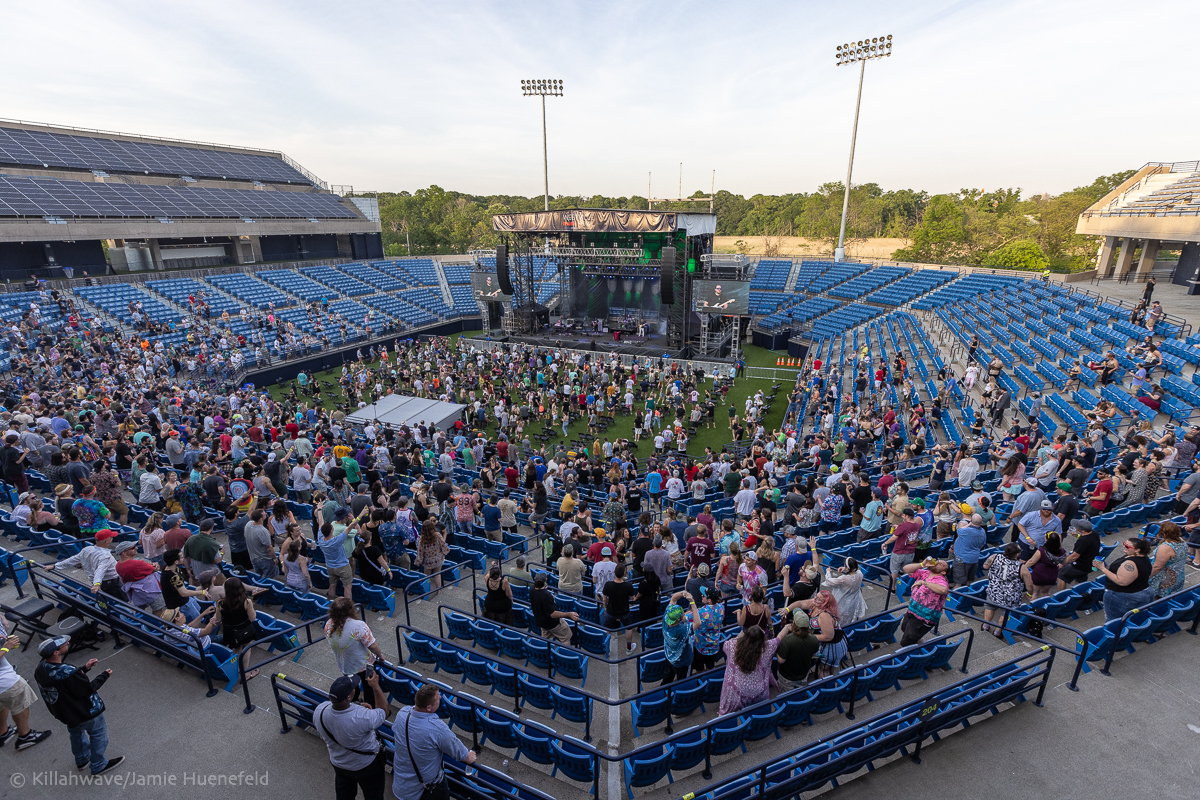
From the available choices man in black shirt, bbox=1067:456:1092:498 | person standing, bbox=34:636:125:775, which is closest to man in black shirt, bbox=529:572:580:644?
person standing, bbox=34:636:125:775

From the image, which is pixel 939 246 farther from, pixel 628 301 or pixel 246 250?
pixel 246 250

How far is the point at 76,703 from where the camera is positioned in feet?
14.7

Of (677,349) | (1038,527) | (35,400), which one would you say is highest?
(1038,527)

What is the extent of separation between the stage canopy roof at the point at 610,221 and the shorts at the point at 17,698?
1004 inches

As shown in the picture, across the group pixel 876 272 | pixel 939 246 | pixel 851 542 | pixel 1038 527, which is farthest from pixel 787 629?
pixel 939 246

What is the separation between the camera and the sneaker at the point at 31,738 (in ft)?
16.0

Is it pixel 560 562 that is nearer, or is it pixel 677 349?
pixel 560 562

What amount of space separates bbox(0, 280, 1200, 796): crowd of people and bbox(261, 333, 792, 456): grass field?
2.26 feet

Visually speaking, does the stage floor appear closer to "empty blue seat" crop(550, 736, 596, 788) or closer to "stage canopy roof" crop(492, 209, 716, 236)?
"stage canopy roof" crop(492, 209, 716, 236)

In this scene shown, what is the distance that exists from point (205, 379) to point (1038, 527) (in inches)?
1102

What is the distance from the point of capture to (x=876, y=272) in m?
36.7

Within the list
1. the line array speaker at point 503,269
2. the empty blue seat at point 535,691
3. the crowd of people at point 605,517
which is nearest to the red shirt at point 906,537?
the crowd of people at point 605,517

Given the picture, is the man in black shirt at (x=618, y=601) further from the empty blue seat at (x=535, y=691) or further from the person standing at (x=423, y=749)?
the person standing at (x=423, y=749)

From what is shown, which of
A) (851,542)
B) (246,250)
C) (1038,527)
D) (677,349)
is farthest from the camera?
(246,250)
